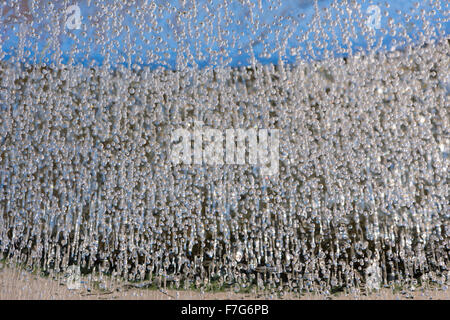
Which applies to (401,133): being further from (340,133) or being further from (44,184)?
(44,184)

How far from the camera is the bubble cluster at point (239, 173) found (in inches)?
69.3

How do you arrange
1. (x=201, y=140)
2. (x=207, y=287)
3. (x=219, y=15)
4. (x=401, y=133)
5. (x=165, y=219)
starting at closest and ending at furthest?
1. (x=219, y=15)
2. (x=401, y=133)
3. (x=201, y=140)
4. (x=165, y=219)
5. (x=207, y=287)

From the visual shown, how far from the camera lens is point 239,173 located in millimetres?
1965

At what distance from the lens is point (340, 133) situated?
1.87m

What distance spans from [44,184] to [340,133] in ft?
4.73

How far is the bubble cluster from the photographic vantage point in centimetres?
176

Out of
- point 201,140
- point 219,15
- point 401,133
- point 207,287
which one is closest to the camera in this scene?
point 219,15

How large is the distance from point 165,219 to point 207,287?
1.62 feet

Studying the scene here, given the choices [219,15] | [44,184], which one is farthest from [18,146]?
[219,15]

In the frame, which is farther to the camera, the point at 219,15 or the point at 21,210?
the point at 21,210

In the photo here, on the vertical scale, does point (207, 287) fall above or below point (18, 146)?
below

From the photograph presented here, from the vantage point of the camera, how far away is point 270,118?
1.88 meters
